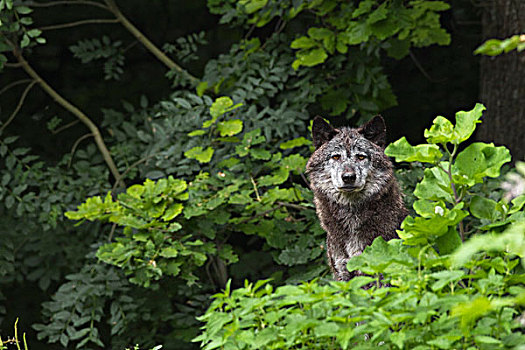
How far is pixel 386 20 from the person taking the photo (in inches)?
185

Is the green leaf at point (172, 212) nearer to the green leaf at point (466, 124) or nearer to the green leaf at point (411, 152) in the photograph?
the green leaf at point (411, 152)

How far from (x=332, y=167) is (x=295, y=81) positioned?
6.84ft

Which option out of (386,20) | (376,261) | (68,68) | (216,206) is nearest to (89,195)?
(216,206)

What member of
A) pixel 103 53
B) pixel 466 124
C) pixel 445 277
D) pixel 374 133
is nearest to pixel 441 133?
pixel 466 124

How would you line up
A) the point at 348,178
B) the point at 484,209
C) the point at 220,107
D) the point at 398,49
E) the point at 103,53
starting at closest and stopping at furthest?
the point at 484,209 → the point at 348,178 → the point at 220,107 → the point at 398,49 → the point at 103,53

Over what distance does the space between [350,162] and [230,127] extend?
4.75 feet

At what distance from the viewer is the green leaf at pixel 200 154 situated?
456 centimetres

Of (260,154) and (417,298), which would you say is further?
(260,154)

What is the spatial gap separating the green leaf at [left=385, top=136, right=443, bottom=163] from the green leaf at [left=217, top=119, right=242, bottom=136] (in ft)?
7.08

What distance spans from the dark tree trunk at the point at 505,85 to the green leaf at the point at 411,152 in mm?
2862

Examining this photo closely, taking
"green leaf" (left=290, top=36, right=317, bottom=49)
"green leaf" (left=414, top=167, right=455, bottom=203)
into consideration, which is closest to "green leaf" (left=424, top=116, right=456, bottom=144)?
"green leaf" (left=414, top=167, right=455, bottom=203)

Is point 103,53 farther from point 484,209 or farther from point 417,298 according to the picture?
point 417,298

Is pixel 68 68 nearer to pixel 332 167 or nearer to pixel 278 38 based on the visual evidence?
pixel 278 38

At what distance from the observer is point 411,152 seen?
2.51 m
